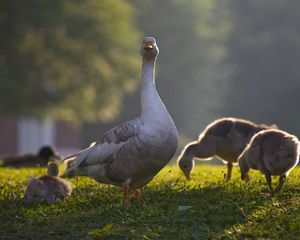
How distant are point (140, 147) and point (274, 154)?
2.00m

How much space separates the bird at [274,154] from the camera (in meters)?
10.3

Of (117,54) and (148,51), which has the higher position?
(148,51)

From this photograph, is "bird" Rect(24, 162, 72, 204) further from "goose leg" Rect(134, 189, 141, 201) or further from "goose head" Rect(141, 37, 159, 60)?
"goose head" Rect(141, 37, 159, 60)

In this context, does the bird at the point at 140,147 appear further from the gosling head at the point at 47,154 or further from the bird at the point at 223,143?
the gosling head at the point at 47,154

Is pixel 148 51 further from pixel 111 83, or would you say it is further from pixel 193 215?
pixel 111 83

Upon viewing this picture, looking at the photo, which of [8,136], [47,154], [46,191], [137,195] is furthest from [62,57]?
[137,195]

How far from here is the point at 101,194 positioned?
35.8ft

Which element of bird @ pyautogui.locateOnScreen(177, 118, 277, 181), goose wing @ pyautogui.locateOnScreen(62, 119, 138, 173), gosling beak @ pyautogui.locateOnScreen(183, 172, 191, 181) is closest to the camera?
goose wing @ pyautogui.locateOnScreen(62, 119, 138, 173)

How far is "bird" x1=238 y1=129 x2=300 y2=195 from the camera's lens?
404 inches

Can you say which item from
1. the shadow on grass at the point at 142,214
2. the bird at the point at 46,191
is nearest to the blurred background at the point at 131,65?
the bird at the point at 46,191

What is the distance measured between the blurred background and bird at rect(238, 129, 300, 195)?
30909 millimetres

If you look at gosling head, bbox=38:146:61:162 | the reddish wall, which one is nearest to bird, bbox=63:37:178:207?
gosling head, bbox=38:146:61:162

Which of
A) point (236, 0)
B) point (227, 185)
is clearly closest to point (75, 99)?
point (227, 185)

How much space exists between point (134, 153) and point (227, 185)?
7.31 feet
